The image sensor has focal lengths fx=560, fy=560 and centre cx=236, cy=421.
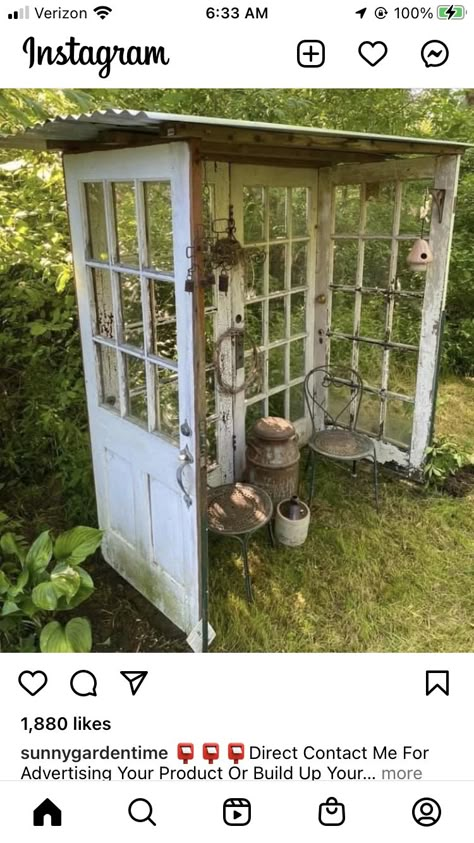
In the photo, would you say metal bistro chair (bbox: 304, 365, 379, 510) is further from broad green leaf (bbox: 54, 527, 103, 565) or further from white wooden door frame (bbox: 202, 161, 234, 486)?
broad green leaf (bbox: 54, 527, 103, 565)

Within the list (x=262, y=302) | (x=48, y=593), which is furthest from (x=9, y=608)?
(x=262, y=302)

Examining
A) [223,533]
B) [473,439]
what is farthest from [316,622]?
[473,439]

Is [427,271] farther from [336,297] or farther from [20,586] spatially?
[20,586]

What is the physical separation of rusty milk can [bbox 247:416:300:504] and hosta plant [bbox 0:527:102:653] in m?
1.13

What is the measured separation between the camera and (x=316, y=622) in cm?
263

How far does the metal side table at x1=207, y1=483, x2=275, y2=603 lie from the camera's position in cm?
269
